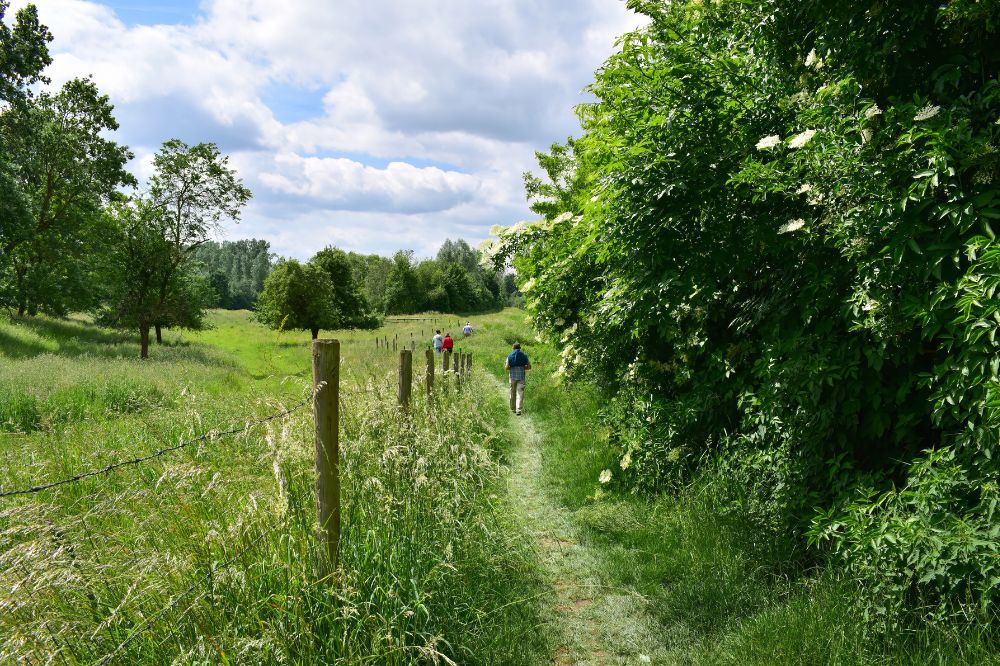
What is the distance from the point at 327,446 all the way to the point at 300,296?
38.3 m

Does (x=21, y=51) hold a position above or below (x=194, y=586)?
above

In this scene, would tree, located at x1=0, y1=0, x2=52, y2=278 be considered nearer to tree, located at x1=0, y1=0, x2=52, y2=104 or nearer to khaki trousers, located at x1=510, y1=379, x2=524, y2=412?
tree, located at x1=0, y1=0, x2=52, y2=104

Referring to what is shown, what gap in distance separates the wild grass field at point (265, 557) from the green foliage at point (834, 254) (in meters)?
2.21

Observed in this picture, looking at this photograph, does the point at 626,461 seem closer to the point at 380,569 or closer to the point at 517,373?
the point at 380,569

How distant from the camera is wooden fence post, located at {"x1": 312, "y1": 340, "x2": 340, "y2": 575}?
331cm

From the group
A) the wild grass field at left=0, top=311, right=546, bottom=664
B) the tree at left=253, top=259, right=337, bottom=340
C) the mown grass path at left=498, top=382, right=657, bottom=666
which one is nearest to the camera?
the wild grass field at left=0, top=311, right=546, bottom=664

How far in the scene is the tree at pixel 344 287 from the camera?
51.5 meters


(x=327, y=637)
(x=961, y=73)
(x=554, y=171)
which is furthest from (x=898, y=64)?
(x=554, y=171)

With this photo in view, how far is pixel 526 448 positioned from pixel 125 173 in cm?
2882

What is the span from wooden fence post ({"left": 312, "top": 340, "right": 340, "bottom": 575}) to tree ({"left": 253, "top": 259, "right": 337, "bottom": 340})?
1450 inches

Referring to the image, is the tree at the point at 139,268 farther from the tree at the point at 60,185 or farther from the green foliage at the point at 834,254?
the green foliage at the point at 834,254

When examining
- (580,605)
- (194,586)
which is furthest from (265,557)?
(580,605)

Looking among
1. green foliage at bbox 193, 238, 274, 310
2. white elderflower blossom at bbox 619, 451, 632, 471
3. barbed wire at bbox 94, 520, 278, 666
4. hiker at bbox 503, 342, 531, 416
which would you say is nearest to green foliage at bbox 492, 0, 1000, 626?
white elderflower blossom at bbox 619, 451, 632, 471

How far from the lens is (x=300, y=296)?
129ft
